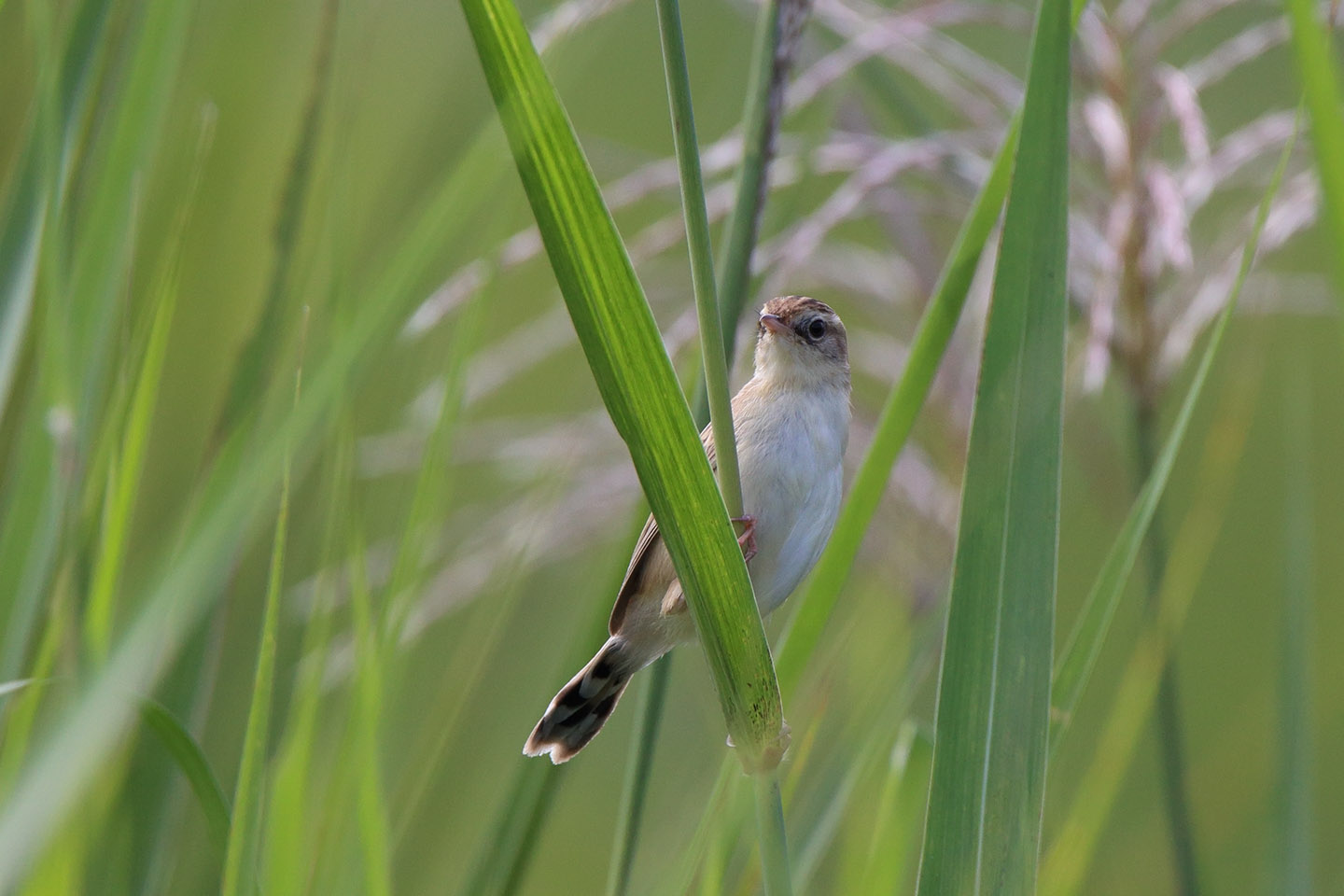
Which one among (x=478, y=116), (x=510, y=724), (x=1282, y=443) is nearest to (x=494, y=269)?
(x=478, y=116)

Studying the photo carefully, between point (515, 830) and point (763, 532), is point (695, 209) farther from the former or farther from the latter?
point (763, 532)

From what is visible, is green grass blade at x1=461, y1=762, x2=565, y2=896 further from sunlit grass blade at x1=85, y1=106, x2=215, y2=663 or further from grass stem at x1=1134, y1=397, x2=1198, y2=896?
grass stem at x1=1134, y1=397, x2=1198, y2=896

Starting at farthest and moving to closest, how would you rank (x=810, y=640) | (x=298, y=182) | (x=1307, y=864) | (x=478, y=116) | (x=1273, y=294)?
(x=1273, y=294) → (x=478, y=116) → (x=1307, y=864) → (x=298, y=182) → (x=810, y=640)

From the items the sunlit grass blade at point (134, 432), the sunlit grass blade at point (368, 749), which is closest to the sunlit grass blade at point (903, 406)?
the sunlit grass blade at point (368, 749)

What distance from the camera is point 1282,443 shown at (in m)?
7.38

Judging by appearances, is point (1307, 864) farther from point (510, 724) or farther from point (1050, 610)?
point (510, 724)

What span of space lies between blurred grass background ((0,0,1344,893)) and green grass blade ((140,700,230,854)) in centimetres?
5

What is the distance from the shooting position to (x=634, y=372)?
0.97 m

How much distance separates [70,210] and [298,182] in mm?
277

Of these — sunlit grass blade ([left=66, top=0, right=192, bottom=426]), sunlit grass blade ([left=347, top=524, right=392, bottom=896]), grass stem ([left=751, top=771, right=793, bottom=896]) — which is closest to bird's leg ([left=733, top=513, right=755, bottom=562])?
sunlit grass blade ([left=347, top=524, right=392, bottom=896])

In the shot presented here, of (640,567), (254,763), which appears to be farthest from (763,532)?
(254,763)

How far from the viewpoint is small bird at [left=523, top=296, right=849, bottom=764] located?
1.99 metres

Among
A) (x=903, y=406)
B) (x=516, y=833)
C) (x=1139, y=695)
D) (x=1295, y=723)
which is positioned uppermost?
(x=903, y=406)

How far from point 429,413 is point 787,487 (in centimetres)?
71
